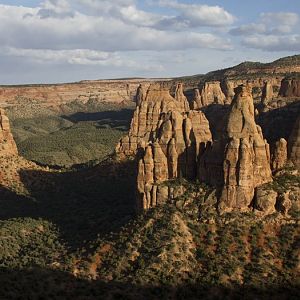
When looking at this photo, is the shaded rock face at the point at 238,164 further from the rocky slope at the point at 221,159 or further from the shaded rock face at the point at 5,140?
the shaded rock face at the point at 5,140

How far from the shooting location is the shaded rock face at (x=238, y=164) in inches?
3012

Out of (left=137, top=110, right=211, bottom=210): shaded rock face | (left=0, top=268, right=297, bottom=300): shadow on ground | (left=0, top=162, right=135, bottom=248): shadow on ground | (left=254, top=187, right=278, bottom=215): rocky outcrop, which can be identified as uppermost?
(left=137, top=110, right=211, bottom=210): shaded rock face

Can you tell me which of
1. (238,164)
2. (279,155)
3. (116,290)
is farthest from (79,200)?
(279,155)

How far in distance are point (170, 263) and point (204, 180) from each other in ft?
48.1

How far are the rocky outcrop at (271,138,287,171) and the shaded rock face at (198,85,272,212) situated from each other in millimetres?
1963

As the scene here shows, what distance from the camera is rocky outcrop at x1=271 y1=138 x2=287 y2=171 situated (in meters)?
80.8

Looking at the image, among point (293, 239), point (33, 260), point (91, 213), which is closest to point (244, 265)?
point (293, 239)

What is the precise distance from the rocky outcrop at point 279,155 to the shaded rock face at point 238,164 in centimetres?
196

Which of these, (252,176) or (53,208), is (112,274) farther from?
(53,208)

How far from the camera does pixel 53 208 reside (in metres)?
109

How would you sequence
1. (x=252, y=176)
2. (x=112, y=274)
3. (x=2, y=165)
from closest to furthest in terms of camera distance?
(x=112, y=274), (x=252, y=176), (x=2, y=165)

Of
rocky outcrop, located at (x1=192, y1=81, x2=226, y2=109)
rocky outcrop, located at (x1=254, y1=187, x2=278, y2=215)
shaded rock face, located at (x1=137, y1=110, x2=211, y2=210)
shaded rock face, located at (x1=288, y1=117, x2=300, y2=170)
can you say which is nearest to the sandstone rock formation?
shaded rock face, located at (x1=137, y1=110, x2=211, y2=210)

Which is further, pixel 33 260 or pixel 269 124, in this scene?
pixel 269 124

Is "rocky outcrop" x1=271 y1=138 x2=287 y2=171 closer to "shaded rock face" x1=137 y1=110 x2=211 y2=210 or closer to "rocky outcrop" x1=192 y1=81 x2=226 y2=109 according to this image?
"shaded rock face" x1=137 y1=110 x2=211 y2=210
